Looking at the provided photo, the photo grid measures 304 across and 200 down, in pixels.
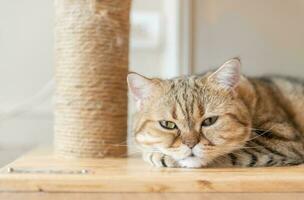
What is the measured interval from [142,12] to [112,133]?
0.51 meters

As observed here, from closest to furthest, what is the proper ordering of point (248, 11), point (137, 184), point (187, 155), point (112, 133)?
point (137, 184) < point (187, 155) < point (112, 133) < point (248, 11)

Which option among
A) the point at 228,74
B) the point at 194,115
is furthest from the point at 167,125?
the point at 228,74

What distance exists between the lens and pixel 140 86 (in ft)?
3.66

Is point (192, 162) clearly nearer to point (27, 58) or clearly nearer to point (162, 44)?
point (162, 44)

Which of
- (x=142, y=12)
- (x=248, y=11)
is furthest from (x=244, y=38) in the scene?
(x=142, y=12)

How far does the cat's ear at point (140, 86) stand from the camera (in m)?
1.09

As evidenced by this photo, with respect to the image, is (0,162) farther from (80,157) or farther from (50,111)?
(80,157)

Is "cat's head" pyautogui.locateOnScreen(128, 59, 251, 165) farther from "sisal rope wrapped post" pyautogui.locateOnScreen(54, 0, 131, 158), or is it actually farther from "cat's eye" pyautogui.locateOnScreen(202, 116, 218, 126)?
"sisal rope wrapped post" pyautogui.locateOnScreen(54, 0, 131, 158)

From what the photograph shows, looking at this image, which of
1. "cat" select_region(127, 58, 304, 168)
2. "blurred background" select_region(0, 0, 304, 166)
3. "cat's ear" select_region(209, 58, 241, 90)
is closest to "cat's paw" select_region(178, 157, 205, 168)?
"cat" select_region(127, 58, 304, 168)

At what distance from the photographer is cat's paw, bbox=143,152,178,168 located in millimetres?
1041

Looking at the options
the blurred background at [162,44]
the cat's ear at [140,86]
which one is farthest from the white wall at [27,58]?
the cat's ear at [140,86]

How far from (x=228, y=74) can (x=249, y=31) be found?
545 millimetres

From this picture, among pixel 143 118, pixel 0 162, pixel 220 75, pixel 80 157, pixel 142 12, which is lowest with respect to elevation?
pixel 0 162

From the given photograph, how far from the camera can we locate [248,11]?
156 cm
